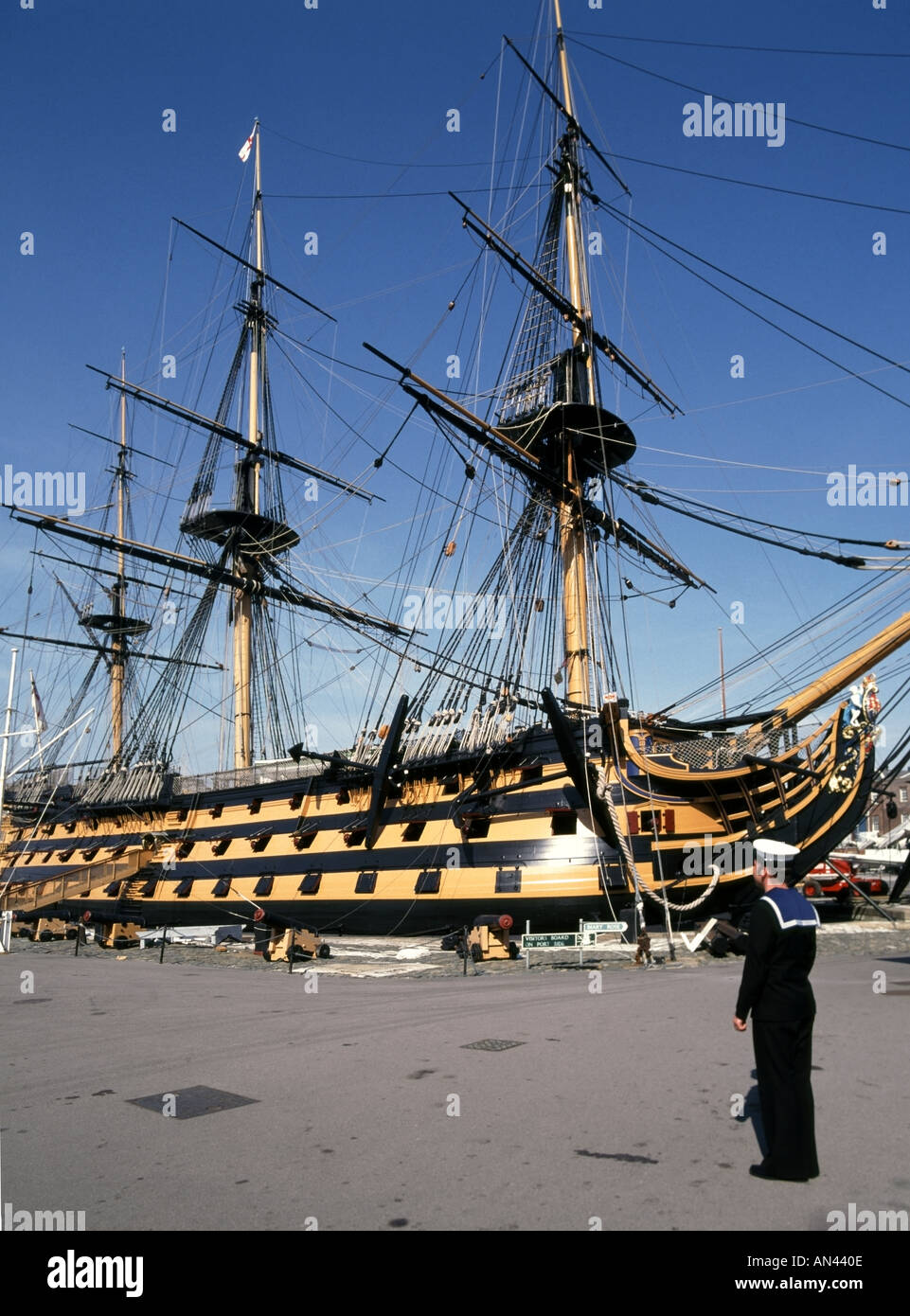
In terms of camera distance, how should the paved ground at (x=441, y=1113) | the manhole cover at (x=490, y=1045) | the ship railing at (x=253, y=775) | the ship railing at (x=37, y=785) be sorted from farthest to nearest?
the ship railing at (x=37, y=785), the ship railing at (x=253, y=775), the manhole cover at (x=490, y=1045), the paved ground at (x=441, y=1113)

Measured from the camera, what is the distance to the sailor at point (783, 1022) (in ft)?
14.4

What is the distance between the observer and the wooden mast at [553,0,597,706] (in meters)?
24.3

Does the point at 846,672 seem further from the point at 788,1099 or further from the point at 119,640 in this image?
the point at 119,640

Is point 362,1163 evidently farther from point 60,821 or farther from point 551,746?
point 60,821

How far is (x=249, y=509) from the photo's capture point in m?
40.4

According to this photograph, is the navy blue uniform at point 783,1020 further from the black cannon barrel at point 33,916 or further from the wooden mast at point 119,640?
the wooden mast at point 119,640

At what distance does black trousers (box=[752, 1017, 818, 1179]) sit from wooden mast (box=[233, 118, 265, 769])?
107ft

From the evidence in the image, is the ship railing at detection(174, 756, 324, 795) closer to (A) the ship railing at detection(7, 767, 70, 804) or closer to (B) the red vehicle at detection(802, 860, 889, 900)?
(B) the red vehicle at detection(802, 860, 889, 900)

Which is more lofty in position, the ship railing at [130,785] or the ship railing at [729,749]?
the ship railing at [729,749]

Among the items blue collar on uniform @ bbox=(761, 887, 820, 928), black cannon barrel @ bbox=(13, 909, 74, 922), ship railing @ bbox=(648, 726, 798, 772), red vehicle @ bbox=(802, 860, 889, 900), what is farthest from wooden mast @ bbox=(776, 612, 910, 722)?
black cannon barrel @ bbox=(13, 909, 74, 922)

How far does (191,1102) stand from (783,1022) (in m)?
4.15

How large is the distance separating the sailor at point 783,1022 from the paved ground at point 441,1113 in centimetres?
17

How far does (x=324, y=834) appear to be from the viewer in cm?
2675

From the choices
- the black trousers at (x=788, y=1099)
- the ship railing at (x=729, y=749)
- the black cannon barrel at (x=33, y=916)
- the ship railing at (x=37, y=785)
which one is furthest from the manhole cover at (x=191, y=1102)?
the ship railing at (x=37, y=785)
